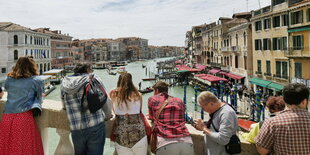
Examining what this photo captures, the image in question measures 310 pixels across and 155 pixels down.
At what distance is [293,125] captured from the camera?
5.84 feet

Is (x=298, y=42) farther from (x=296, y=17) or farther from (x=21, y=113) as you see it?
(x=21, y=113)

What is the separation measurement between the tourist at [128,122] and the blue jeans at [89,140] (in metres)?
0.15

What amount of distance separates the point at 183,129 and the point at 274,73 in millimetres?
17888

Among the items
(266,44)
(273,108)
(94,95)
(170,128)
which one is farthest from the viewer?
(266,44)

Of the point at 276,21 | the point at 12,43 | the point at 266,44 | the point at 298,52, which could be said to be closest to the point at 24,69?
the point at 298,52

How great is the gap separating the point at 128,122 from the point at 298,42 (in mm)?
16101

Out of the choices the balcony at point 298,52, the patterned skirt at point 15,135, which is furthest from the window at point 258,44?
the patterned skirt at point 15,135

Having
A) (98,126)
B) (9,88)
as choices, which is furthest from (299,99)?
(9,88)

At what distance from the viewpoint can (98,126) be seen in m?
2.20

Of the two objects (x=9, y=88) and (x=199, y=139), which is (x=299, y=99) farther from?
(x=9, y=88)

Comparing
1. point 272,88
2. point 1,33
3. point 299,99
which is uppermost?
point 1,33

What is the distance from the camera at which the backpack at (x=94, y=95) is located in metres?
2.05

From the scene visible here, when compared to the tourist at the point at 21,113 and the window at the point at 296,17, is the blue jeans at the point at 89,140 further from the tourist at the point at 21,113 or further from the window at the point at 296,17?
the window at the point at 296,17

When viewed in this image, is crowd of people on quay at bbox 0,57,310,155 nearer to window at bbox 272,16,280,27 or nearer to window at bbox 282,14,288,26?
window at bbox 282,14,288,26
